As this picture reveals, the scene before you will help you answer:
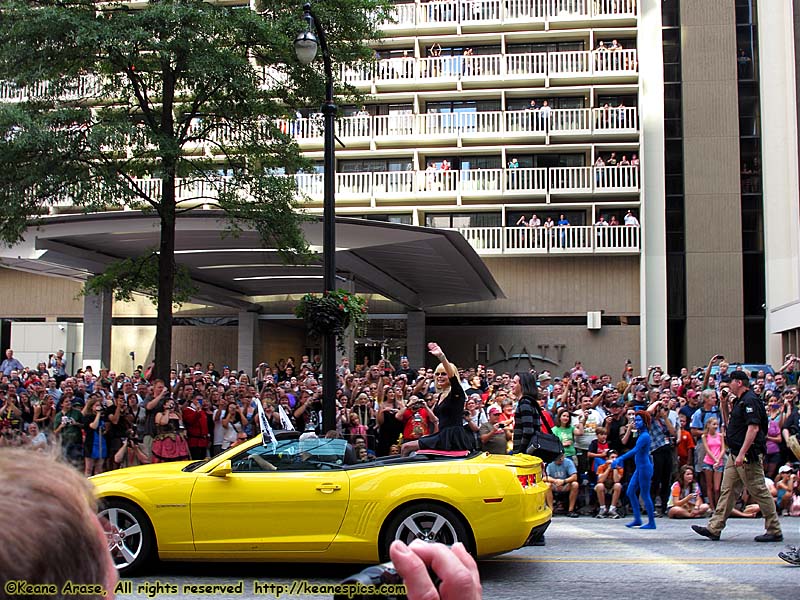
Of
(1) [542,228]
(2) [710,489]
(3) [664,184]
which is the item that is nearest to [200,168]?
(2) [710,489]

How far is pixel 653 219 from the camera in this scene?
34.8m

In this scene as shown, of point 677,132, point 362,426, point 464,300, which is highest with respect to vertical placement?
point 677,132

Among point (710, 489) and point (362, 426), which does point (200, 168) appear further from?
point (710, 489)

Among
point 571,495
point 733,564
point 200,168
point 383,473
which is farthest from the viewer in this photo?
point 200,168

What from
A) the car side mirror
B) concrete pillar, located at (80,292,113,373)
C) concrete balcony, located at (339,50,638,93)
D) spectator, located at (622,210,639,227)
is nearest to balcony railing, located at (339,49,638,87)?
concrete balcony, located at (339,50,638,93)

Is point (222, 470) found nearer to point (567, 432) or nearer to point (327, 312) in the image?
point (327, 312)

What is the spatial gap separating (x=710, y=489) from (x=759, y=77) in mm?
25512

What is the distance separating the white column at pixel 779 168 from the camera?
30188 millimetres

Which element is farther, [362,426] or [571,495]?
[362,426]

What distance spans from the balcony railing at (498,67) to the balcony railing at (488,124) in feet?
4.83

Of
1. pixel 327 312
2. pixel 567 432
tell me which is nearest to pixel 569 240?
pixel 567 432

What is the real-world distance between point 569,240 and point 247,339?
42.3 feet

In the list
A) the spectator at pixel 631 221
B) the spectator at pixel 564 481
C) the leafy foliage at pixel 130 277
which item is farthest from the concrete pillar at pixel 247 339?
→ the spectator at pixel 564 481

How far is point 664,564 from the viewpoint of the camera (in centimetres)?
865
